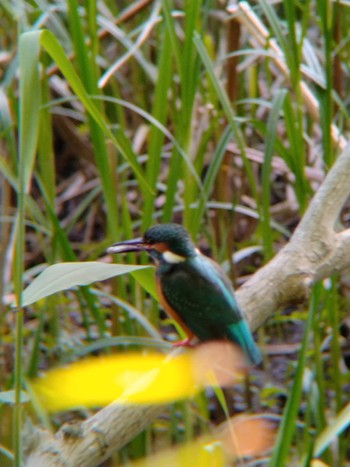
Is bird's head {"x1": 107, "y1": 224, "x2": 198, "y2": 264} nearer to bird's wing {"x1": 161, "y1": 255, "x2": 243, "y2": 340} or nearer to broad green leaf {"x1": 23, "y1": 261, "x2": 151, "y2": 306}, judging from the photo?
bird's wing {"x1": 161, "y1": 255, "x2": 243, "y2": 340}

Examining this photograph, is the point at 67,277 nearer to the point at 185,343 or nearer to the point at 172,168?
the point at 185,343

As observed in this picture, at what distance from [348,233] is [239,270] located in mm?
1473

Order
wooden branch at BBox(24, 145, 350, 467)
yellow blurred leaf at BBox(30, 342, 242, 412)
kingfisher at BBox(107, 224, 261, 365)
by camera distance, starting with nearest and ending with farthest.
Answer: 1. wooden branch at BBox(24, 145, 350, 467)
2. yellow blurred leaf at BBox(30, 342, 242, 412)
3. kingfisher at BBox(107, 224, 261, 365)

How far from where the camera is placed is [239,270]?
3.09 metres

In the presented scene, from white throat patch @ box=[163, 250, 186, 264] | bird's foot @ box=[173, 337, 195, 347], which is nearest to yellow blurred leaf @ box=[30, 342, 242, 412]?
bird's foot @ box=[173, 337, 195, 347]

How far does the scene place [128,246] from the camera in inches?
67.4

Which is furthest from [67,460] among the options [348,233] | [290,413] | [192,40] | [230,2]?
[230,2]

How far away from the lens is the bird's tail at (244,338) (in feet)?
5.15

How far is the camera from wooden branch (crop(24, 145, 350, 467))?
1176 millimetres

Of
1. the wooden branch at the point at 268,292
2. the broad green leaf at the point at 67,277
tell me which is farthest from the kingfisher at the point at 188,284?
the broad green leaf at the point at 67,277

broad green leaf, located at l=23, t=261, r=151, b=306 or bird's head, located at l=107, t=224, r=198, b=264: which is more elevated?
broad green leaf, located at l=23, t=261, r=151, b=306

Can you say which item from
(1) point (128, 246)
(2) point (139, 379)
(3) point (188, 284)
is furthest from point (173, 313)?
(2) point (139, 379)

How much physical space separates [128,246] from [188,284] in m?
0.17

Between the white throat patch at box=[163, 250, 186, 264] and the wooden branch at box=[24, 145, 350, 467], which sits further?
A: the white throat patch at box=[163, 250, 186, 264]
